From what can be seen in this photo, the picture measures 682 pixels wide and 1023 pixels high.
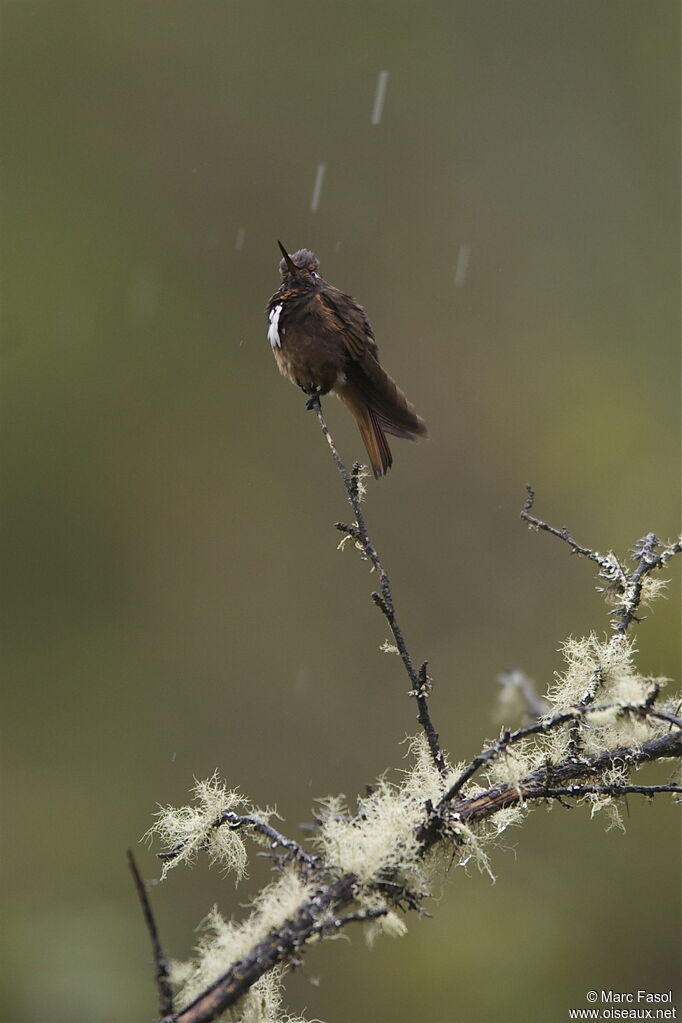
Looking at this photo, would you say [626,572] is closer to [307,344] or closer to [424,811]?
[424,811]

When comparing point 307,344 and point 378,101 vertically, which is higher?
point 378,101

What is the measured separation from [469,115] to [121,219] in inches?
88.2

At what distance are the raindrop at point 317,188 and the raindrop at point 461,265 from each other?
2.90ft

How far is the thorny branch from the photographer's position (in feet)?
3.20

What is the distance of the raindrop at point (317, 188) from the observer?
214 inches

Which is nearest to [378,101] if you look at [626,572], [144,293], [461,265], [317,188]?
[317,188]

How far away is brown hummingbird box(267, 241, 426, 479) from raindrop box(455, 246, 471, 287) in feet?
13.1

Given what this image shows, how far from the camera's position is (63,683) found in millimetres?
5109

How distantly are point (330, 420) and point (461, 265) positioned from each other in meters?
1.63

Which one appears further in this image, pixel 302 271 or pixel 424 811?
pixel 302 271

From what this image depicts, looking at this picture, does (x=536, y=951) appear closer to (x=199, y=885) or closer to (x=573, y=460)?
(x=199, y=885)

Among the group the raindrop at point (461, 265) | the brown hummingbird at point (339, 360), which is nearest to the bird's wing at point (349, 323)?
the brown hummingbird at point (339, 360)

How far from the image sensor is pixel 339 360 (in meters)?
1.85

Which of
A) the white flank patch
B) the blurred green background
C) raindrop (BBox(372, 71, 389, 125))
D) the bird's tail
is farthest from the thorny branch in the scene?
raindrop (BBox(372, 71, 389, 125))
